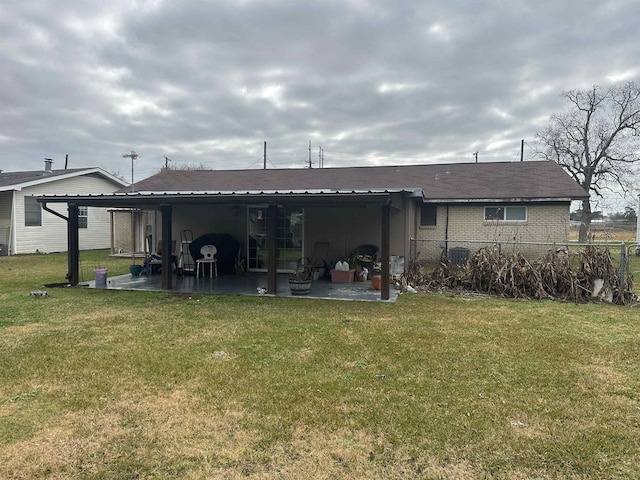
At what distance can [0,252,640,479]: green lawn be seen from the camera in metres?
2.41

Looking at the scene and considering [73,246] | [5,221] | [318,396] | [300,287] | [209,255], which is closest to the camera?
[318,396]

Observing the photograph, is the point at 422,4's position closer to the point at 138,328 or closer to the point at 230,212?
the point at 230,212

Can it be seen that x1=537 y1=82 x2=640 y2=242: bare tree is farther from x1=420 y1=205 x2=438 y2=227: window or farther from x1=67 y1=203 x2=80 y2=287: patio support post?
x1=67 y1=203 x2=80 y2=287: patio support post

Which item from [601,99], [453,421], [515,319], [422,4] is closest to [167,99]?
[422,4]

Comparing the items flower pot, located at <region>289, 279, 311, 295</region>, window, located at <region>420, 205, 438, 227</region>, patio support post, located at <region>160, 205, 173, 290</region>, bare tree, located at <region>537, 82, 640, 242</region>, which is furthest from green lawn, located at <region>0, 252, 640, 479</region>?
bare tree, located at <region>537, 82, 640, 242</region>

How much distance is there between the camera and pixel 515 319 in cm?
598

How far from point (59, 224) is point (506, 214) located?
1803cm

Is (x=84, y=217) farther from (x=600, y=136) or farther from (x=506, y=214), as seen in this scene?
(x=600, y=136)

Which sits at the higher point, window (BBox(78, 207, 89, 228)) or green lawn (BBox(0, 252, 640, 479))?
window (BBox(78, 207, 89, 228))

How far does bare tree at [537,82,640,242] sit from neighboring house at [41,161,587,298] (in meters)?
9.09

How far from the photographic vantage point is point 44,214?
16.9m

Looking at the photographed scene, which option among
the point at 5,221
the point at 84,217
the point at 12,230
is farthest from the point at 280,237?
the point at 5,221

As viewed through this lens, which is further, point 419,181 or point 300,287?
point 419,181

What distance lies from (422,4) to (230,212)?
6883mm
